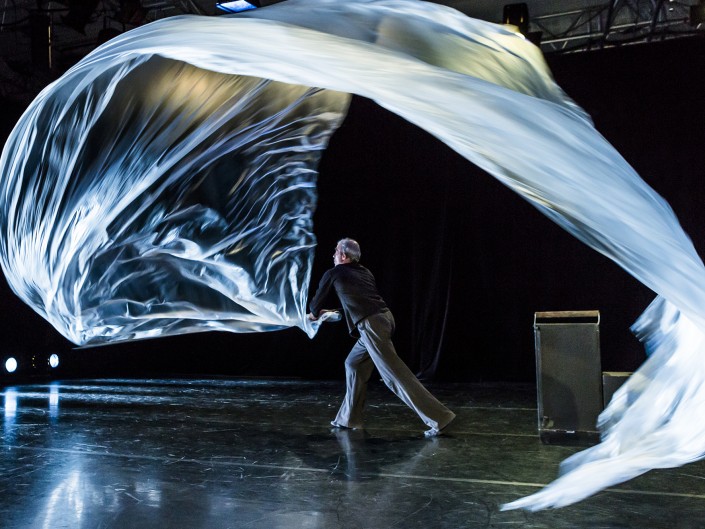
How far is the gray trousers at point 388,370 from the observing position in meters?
5.73

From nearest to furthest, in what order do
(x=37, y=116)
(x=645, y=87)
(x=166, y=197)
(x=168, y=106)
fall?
(x=37, y=116) < (x=168, y=106) < (x=166, y=197) < (x=645, y=87)

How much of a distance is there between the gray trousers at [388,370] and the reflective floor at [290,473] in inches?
8.4

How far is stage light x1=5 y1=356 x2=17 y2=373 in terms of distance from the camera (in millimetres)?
11337

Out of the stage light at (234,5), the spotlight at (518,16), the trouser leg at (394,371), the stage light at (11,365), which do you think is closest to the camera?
the trouser leg at (394,371)

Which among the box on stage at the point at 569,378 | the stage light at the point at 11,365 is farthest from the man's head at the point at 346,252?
the stage light at the point at 11,365

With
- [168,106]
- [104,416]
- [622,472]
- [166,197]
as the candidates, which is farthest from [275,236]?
[622,472]

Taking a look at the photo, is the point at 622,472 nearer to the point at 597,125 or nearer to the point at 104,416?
the point at 104,416

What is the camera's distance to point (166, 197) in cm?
537

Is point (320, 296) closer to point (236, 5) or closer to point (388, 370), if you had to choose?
point (388, 370)

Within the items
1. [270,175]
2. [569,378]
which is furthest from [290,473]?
[569,378]

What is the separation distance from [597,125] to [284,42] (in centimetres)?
760

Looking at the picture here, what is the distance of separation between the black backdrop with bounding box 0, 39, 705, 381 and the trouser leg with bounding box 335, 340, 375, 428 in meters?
4.51

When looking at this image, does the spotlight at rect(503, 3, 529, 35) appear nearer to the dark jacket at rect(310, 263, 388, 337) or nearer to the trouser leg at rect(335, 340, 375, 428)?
the dark jacket at rect(310, 263, 388, 337)

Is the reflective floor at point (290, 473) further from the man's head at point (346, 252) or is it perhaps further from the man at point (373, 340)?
the man's head at point (346, 252)
